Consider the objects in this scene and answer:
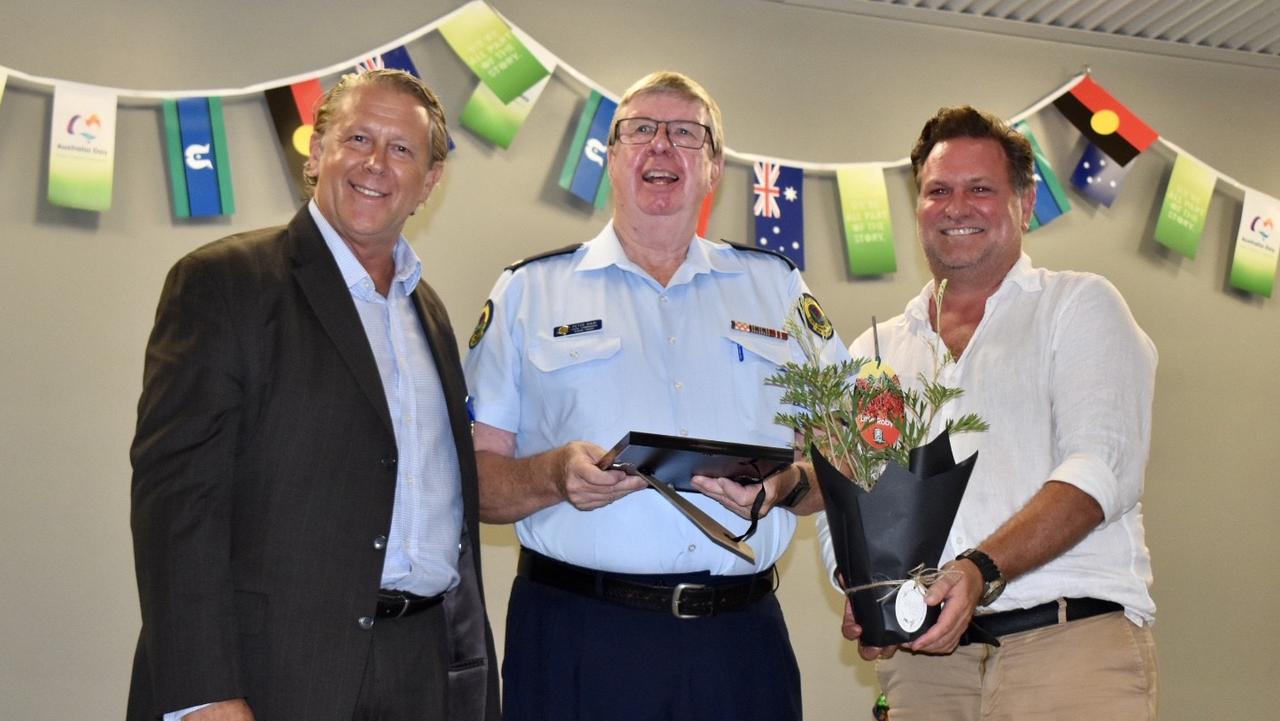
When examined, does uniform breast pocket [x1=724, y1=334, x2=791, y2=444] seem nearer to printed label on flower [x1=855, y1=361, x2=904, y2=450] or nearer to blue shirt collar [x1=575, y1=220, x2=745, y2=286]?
blue shirt collar [x1=575, y1=220, x2=745, y2=286]

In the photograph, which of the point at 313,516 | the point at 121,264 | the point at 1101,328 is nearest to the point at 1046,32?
the point at 1101,328

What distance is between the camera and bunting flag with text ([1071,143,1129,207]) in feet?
15.5

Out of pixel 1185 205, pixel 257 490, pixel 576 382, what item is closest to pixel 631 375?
pixel 576 382

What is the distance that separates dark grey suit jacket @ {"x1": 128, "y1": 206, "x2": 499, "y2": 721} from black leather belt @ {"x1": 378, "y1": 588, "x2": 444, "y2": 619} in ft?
0.21

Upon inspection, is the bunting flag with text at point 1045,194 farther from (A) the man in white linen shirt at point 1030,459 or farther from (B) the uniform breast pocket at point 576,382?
(B) the uniform breast pocket at point 576,382

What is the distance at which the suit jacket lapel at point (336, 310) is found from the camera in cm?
193

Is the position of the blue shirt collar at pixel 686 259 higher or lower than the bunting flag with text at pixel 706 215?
lower

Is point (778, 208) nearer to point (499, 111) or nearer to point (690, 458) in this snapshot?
point (499, 111)

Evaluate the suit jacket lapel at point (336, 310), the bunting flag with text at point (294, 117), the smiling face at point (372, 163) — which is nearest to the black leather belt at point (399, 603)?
the suit jacket lapel at point (336, 310)

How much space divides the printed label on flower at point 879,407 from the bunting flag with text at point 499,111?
95.8 inches

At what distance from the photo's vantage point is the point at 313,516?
185cm

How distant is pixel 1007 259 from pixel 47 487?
2766 mm

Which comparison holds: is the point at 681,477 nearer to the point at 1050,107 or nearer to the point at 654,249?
the point at 654,249

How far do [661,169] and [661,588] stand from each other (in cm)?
84
